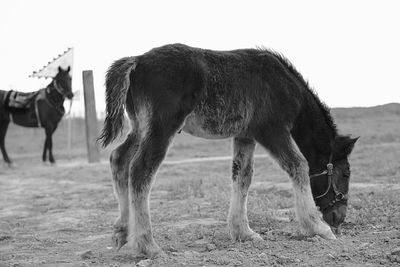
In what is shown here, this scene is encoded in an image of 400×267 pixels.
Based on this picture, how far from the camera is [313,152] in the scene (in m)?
5.74

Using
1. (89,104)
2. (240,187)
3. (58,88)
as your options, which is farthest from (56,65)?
(240,187)

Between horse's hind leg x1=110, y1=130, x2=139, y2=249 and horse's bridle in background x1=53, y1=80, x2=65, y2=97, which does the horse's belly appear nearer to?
horse's hind leg x1=110, y1=130, x2=139, y2=249

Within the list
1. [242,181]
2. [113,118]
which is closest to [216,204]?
[242,181]

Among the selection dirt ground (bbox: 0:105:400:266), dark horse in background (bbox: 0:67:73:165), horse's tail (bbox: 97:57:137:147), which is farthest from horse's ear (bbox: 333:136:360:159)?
dark horse in background (bbox: 0:67:73:165)

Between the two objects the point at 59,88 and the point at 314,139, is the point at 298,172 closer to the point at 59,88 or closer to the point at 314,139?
the point at 314,139

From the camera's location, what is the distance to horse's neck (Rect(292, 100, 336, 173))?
5.71m

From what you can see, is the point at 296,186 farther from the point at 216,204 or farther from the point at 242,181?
the point at 216,204

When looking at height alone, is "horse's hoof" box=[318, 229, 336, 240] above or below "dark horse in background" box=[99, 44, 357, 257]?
below

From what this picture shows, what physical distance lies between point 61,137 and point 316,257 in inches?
1400

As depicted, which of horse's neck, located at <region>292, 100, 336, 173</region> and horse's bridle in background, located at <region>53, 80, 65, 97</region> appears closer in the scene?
horse's neck, located at <region>292, 100, 336, 173</region>

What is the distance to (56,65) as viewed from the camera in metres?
17.7

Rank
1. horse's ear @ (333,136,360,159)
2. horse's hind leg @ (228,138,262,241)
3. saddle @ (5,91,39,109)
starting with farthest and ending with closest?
saddle @ (5,91,39,109), horse's ear @ (333,136,360,159), horse's hind leg @ (228,138,262,241)

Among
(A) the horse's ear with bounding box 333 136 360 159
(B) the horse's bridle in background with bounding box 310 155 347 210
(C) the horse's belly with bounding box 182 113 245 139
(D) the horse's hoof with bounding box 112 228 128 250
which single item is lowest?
(D) the horse's hoof with bounding box 112 228 128 250

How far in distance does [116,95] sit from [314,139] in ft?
6.87
